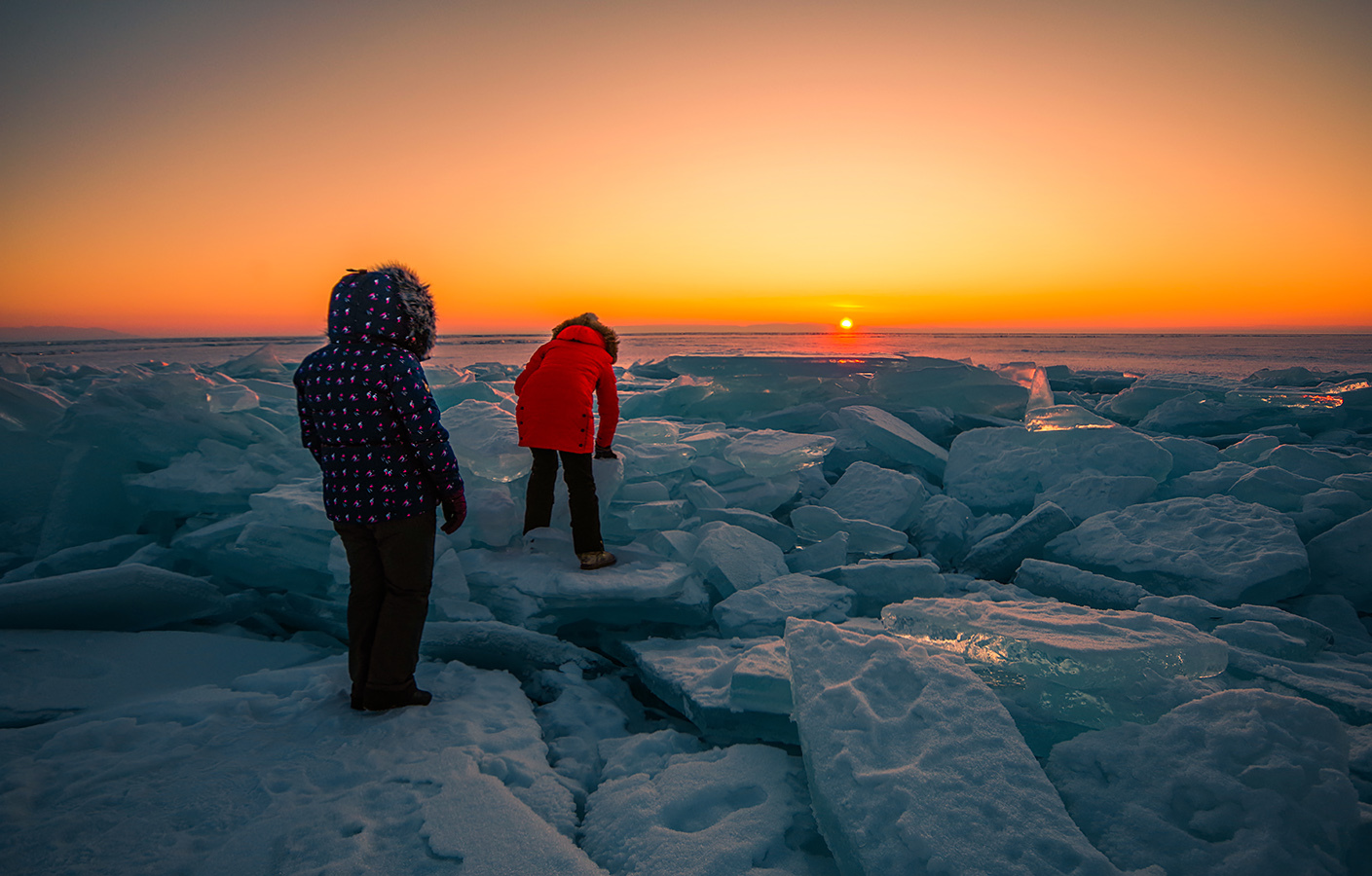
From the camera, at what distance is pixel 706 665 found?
2.40 m

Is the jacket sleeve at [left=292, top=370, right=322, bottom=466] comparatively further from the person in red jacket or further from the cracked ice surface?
the cracked ice surface

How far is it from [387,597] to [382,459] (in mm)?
496

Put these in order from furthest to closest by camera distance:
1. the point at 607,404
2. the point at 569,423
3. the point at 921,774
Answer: the point at 607,404 → the point at 569,423 → the point at 921,774

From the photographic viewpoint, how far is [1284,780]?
1473mm

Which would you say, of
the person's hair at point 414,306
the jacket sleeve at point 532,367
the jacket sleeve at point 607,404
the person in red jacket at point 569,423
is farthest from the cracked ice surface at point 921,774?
the jacket sleeve at point 532,367

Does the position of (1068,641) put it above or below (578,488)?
below

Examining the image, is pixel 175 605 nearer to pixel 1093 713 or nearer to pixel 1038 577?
pixel 1093 713

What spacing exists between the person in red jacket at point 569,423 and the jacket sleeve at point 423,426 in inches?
43.4

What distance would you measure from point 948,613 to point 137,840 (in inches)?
102

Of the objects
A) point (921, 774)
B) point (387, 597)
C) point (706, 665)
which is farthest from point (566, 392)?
point (921, 774)

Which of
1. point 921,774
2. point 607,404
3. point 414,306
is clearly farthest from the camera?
point 607,404

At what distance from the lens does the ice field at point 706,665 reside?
1454 millimetres

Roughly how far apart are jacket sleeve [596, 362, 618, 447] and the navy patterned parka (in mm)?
1439

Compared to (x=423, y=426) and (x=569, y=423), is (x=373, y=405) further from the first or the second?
(x=569, y=423)
